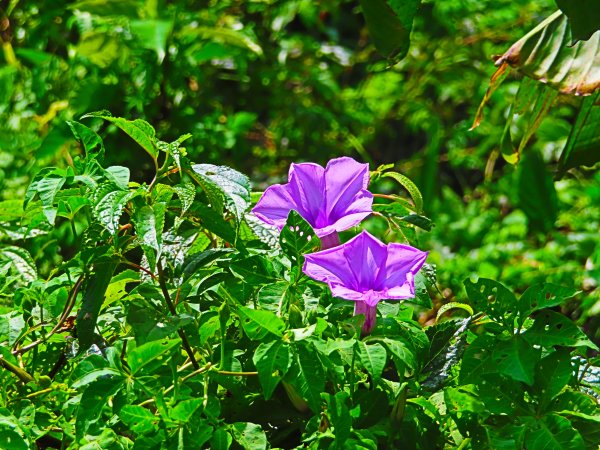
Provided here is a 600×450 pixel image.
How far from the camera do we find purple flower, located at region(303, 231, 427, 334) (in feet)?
3.22

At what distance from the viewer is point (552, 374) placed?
0.98 m

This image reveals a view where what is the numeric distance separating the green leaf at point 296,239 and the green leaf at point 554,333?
25 cm

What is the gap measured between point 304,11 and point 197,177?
222 centimetres

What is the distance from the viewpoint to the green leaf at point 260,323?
0.91 m

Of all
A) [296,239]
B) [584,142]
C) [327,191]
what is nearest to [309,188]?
[327,191]

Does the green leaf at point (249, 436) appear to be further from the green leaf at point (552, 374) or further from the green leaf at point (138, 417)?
the green leaf at point (552, 374)

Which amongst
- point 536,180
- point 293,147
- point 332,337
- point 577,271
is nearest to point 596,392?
point 332,337

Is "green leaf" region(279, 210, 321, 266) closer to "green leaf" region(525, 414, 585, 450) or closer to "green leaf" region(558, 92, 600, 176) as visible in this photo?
"green leaf" region(525, 414, 585, 450)

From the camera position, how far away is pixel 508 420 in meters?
1.00

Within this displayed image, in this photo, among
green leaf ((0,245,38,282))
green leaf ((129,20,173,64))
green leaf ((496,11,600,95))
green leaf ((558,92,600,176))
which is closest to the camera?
green leaf ((0,245,38,282))

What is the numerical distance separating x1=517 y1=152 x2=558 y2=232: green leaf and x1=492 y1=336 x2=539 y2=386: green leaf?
1.55 m

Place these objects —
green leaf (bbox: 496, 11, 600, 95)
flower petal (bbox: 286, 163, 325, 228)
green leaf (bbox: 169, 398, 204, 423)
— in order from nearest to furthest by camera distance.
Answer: green leaf (bbox: 169, 398, 204, 423) < flower petal (bbox: 286, 163, 325, 228) < green leaf (bbox: 496, 11, 600, 95)

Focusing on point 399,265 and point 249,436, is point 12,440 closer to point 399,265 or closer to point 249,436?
point 249,436

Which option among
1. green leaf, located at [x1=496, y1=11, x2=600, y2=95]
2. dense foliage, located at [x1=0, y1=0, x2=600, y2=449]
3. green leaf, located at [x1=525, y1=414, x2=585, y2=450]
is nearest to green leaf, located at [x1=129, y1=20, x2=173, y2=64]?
dense foliage, located at [x1=0, y1=0, x2=600, y2=449]
